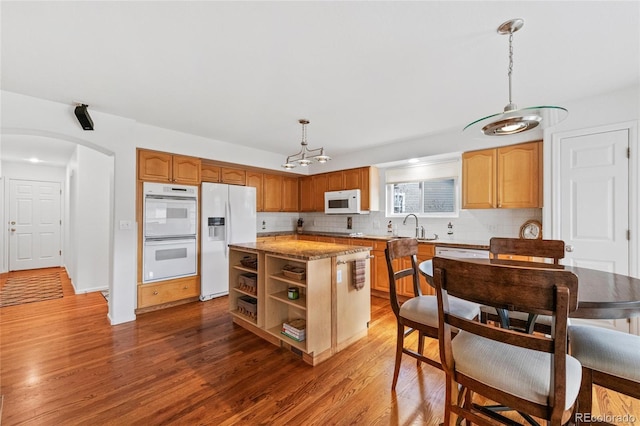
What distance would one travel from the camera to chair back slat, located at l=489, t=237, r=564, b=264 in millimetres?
2082

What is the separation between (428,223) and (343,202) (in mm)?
1495

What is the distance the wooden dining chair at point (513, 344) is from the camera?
3.15ft

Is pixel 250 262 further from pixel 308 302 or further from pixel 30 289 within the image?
pixel 30 289

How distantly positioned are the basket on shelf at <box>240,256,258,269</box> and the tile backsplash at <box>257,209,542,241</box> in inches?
94.7

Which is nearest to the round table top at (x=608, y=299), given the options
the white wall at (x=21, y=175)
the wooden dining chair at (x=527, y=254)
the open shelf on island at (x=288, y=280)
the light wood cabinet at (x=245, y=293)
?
the wooden dining chair at (x=527, y=254)

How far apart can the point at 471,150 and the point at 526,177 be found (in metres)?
0.71

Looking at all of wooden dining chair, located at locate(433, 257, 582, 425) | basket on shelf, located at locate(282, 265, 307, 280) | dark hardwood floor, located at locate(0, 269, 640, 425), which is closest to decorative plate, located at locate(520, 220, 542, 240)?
dark hardwood floor, located at locate(0, 269, 640, 425)

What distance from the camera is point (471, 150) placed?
3590mm

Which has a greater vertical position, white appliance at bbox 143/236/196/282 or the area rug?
white appliance at bbox 143/236/196/282

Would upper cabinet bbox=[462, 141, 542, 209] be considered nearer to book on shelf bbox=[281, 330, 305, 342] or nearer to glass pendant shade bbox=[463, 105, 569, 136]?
glass pendant shade bbox=[463, 105, 569, 136]

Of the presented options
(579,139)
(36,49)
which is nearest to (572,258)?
(579,139)

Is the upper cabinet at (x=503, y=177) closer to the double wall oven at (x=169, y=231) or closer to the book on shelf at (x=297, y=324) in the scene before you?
the book on shelf at (x=297, y=324)

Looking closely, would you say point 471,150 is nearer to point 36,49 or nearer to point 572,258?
point 572,258

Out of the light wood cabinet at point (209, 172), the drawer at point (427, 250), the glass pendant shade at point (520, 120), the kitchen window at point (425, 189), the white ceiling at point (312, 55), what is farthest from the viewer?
the light wood cabinet at point (209, 172)
